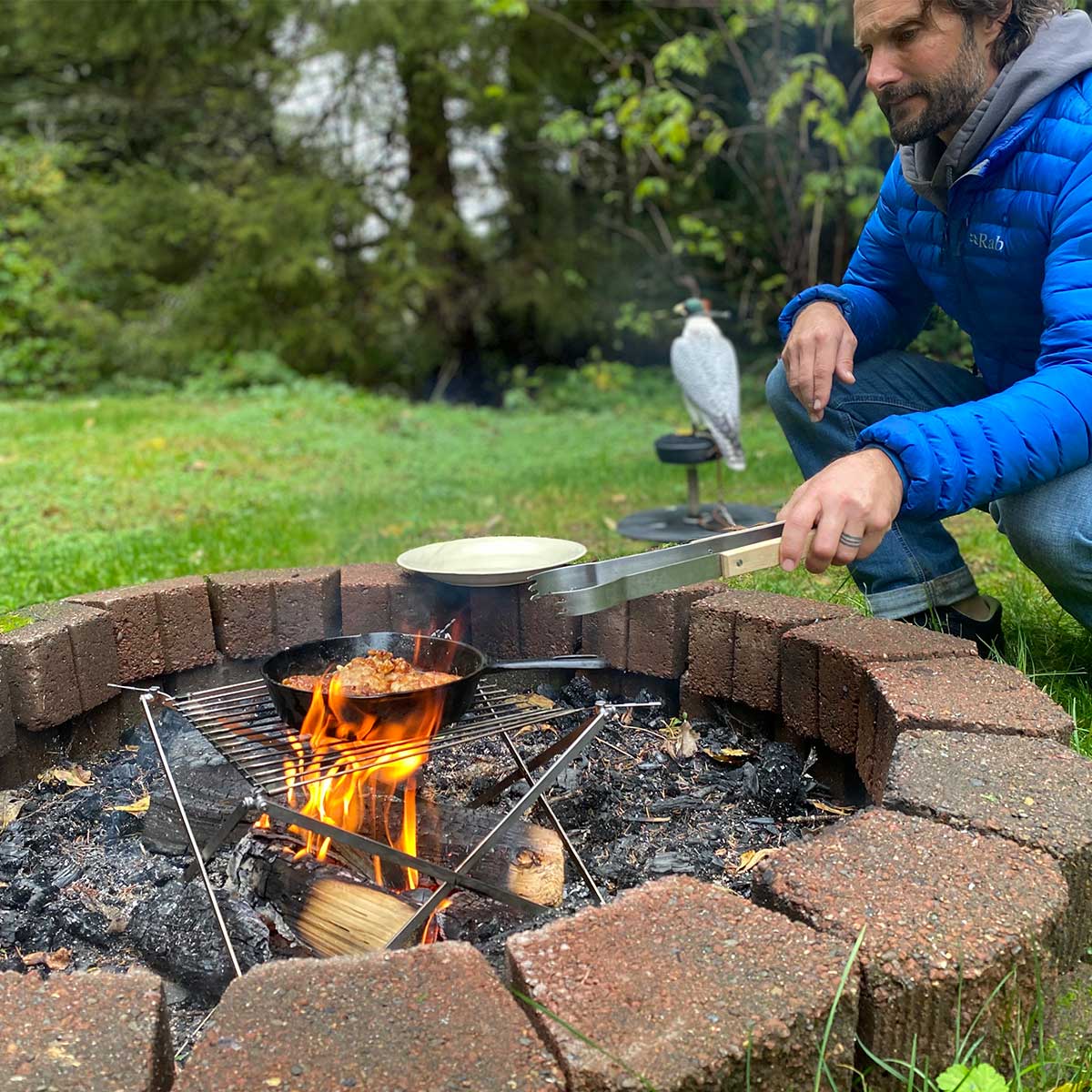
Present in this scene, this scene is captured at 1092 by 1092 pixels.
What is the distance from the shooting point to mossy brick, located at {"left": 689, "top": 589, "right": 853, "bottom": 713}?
2592 millimetres

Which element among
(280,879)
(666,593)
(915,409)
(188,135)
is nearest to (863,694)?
(666,593)

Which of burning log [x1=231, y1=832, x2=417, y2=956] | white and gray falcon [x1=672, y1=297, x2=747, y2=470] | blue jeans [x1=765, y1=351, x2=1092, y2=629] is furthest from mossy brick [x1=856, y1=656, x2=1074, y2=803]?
white and gray falcon [x1=672, y1=297, x2=747, y2=470]

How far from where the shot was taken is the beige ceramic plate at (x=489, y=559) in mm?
2621

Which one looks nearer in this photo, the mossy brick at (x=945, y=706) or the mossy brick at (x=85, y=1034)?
the mossy brick at (x=85, y=1034)

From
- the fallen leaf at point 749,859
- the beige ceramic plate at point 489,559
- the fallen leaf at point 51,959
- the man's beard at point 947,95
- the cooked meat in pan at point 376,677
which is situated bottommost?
the fallen leaf at point 51,959

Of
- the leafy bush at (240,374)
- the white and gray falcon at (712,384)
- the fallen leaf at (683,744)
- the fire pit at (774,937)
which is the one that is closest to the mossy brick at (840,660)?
the fire pit at (774,937)

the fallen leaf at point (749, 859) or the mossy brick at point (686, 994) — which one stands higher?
the mossy brick at point (686, 994)

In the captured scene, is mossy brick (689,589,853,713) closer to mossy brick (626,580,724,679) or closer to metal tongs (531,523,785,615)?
mossy brick (626,580,724,679)

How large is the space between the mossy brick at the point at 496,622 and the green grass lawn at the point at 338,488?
3.48 feet

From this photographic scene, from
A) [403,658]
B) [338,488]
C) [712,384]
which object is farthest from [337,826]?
[338,488]

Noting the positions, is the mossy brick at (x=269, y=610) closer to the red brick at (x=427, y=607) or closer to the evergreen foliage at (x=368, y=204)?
the red brick at (x=427, y=607)

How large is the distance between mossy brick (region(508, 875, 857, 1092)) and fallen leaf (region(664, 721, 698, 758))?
1.14 m

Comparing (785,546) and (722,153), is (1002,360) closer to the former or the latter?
(785,546)

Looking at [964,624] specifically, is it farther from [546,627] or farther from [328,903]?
[328,903]
